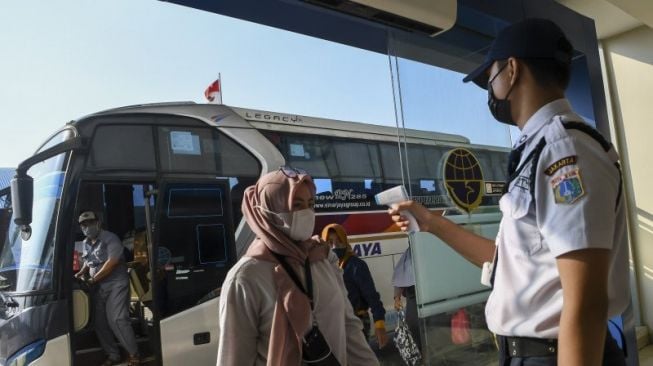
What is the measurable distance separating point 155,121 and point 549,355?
520 cm

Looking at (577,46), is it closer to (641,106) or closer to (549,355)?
(641,106)

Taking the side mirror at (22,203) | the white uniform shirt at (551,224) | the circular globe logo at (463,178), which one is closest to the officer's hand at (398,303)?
the circular globe logo at (463,178)

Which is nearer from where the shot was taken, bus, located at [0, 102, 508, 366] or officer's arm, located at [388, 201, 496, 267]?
officer's arm, located at [388, 201, 496, 267]

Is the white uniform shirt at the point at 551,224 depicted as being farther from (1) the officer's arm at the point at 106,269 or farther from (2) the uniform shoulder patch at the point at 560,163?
(1) the officer's arm at the point at 106,269

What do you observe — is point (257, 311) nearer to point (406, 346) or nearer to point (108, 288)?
point (406, 346)

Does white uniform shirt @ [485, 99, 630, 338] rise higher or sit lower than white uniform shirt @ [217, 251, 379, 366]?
higher

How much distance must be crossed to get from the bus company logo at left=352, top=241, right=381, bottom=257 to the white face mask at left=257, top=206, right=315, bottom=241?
474cm

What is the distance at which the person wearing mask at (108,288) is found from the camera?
530 centimetres

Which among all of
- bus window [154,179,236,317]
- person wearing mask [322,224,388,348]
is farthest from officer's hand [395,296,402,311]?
bus window [154,179,236,317]

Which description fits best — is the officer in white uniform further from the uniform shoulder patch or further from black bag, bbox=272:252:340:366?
black bag, bbox=272:252:340:366

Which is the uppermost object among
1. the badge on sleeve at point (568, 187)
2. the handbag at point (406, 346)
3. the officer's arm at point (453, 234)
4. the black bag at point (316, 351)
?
the badge on sleeve at point (568, 187)

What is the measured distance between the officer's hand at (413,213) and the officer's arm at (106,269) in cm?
445

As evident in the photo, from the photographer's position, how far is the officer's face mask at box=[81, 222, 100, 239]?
5.42 m

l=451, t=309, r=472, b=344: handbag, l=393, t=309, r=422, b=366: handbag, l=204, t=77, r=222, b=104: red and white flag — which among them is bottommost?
l=393, t=309, r=422, b=366: handbag
